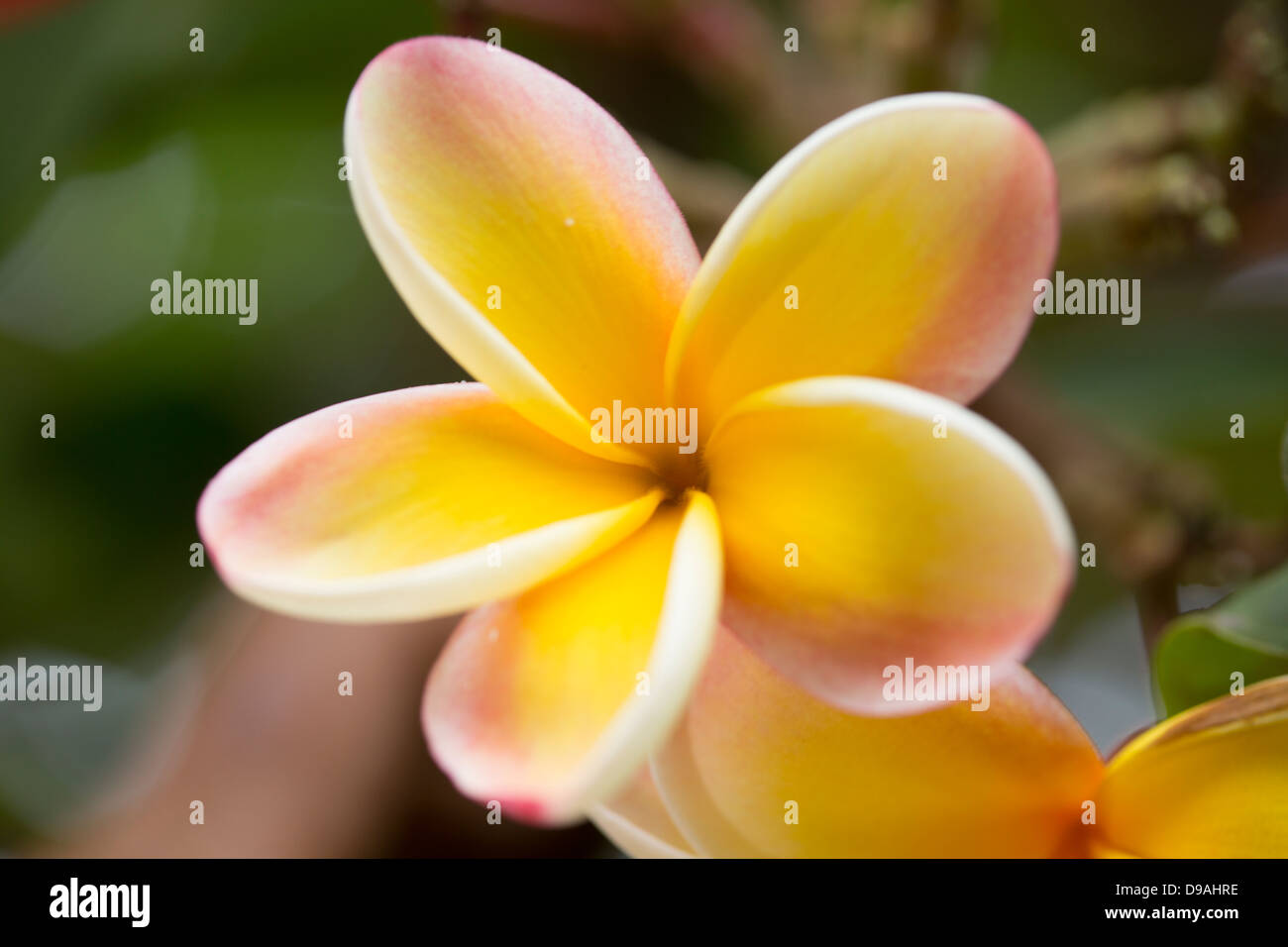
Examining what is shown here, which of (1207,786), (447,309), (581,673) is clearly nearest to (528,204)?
(447,309)

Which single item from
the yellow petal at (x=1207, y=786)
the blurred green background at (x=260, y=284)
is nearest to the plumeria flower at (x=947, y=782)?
the yellow petal at (x=1207, y=786)

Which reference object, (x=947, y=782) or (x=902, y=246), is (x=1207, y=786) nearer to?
(x=947, y=782)

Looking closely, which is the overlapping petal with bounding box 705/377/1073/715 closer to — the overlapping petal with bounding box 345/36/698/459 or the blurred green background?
the overlapping petal with bounding box 345/36/698/459

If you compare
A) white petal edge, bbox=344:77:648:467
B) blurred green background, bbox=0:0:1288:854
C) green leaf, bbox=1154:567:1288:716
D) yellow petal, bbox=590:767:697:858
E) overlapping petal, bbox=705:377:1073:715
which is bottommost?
yellow petal, bbox=590:767:697:858

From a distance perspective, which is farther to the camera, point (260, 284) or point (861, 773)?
point (260, 284)

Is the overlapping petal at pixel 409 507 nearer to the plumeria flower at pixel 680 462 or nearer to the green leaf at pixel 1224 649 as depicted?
the plumeria flower at pixel 680 462

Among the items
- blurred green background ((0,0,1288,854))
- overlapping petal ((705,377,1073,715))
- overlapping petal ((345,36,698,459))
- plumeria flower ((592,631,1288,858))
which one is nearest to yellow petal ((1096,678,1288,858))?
plumeria flower ((592,631,1288,858))
